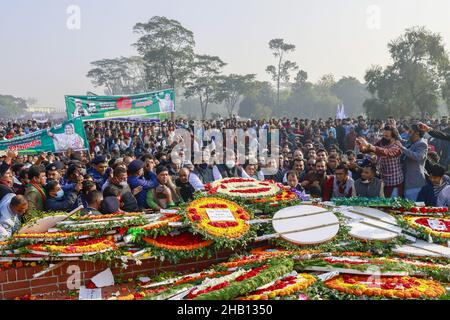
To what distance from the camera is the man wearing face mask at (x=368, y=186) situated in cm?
569

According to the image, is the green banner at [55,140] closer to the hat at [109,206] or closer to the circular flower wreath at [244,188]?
the hat at [109,206]

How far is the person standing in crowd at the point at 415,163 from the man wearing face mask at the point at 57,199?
4756 mm

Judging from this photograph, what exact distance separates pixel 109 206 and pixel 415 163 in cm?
443

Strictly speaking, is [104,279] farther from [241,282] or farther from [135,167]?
[135,167]

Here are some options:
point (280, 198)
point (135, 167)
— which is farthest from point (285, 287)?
point (135, 167)

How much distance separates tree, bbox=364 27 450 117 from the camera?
69.5 feet

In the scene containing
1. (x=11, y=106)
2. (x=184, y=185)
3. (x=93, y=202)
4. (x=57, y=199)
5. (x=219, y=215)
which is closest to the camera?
(x=219, y=215)

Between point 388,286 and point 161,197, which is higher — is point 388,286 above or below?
below

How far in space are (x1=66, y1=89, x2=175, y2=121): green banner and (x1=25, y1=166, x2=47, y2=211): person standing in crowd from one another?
4.54 metres

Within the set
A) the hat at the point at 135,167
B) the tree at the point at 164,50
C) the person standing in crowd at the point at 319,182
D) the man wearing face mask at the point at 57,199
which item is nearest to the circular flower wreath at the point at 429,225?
the person standing in crowd at the point at 319,182

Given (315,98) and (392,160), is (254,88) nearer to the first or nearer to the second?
(315,98)

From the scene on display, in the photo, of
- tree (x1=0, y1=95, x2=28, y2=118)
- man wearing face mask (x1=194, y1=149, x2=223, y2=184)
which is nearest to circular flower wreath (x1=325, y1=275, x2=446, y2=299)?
man wearing face mask (x1=194, y1=149, x2=223, y2=184)

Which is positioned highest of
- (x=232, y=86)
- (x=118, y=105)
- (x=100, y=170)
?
(x=232, y=86)

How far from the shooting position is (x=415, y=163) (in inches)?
235
